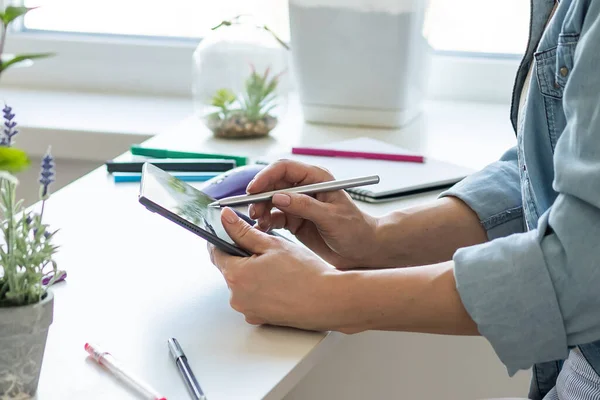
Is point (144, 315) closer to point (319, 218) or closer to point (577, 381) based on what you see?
point (319, 218)

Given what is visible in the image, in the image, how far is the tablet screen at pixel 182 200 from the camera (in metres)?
0.81

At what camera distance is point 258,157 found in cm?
131

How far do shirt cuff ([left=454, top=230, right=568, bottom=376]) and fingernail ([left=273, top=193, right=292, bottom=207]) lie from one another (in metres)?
0.23

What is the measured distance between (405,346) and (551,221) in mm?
577

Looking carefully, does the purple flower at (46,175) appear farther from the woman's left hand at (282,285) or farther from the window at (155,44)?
the window at (155,44)

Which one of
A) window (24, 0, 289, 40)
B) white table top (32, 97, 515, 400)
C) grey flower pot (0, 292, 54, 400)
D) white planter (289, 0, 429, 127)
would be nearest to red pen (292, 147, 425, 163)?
white table top (32, 97, 515, 400)

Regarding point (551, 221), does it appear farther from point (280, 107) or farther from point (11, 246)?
point (280, 107)

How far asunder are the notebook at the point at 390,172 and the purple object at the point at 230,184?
13 cm

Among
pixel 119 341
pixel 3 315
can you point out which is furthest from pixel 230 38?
pixel 3 315

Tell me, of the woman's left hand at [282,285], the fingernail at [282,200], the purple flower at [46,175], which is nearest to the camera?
the purple flower at [46,175]

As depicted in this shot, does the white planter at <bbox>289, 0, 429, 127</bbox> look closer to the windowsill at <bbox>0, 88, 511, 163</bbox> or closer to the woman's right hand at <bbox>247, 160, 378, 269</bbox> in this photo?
the windowsill at <bbox>0, 88, 511, 163</bbox>

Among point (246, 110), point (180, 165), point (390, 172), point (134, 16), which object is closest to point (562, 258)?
point (390, 172)

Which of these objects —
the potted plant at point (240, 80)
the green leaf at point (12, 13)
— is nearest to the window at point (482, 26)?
the potted plant at point (240, 80)

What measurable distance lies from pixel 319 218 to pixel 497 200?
0.20 m
